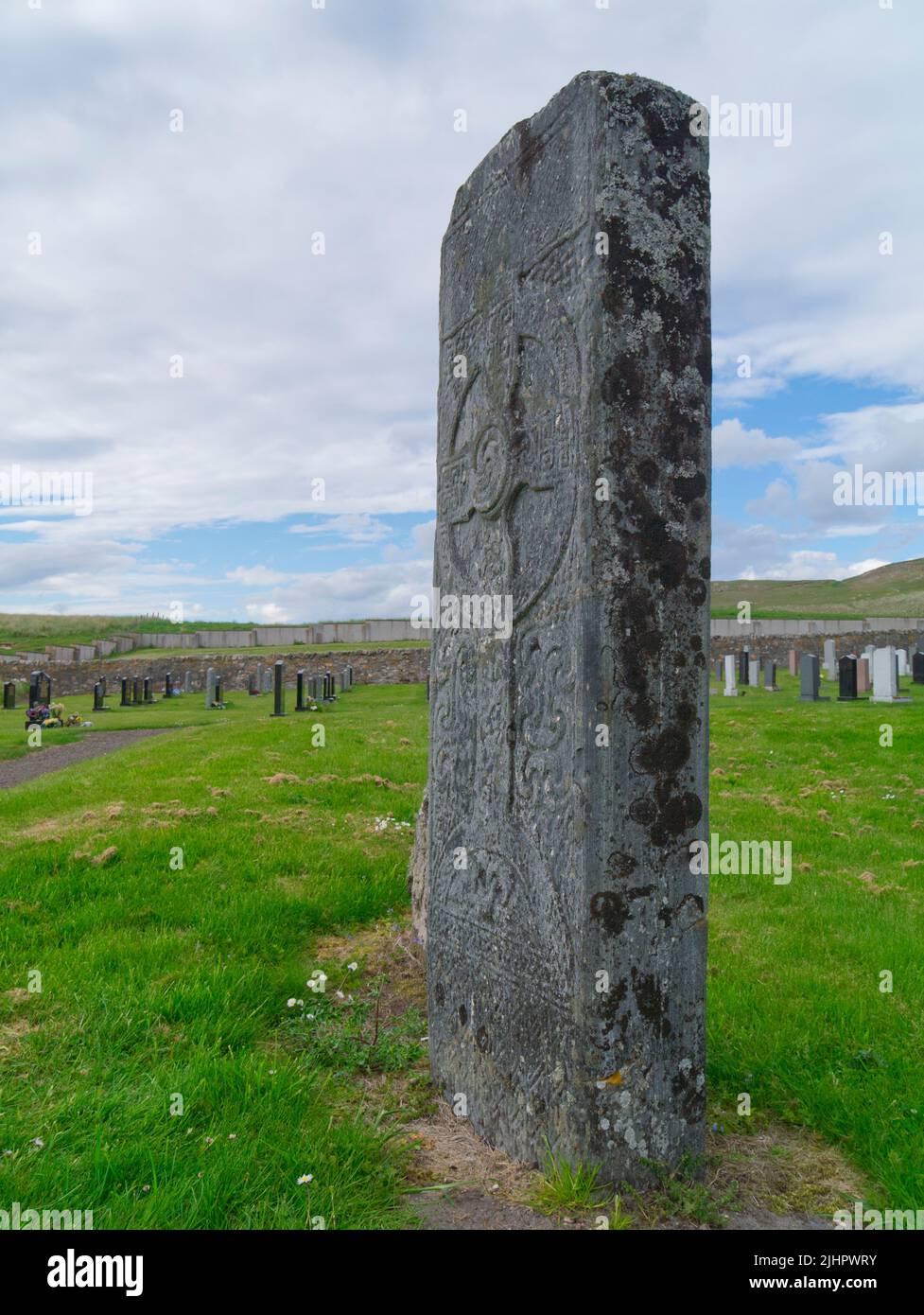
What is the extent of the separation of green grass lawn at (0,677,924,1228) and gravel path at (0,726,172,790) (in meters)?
4.32

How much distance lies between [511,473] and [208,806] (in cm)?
549

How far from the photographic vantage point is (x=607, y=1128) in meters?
3.00

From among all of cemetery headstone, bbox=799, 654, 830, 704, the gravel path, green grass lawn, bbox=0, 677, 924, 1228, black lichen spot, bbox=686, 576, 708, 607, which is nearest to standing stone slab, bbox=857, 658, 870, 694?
cemetery headstone, bbox=799, 654, 830, 704

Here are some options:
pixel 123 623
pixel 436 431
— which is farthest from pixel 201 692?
pixel 436 431

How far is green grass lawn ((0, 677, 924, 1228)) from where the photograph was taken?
2.98 meters

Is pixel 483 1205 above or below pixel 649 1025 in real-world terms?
below

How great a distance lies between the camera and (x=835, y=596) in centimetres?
6731

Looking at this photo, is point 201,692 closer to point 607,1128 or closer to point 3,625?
point 3,625

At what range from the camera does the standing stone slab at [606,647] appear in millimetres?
3012

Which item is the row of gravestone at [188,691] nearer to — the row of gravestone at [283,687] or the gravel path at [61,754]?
the row of gravestone at [283,687]

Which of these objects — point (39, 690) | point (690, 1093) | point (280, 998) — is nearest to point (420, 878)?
point (280, 998)

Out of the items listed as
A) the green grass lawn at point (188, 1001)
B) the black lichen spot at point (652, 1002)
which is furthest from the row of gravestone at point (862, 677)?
the black lichen spot at point (652, 1002)

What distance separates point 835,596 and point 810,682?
5239 centimetres

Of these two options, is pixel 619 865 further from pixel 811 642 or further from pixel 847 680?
pixel 811 642
